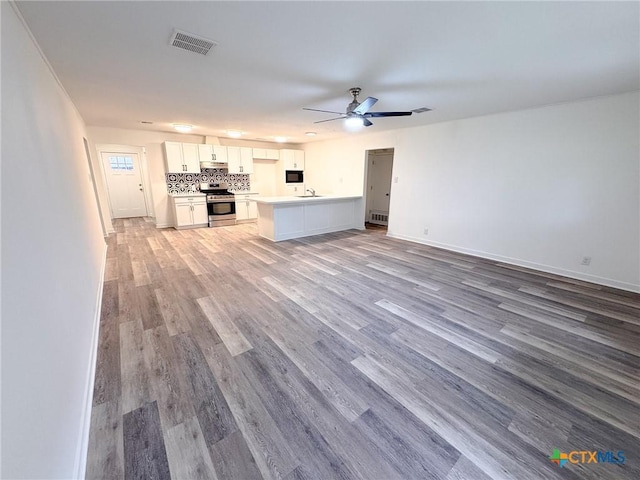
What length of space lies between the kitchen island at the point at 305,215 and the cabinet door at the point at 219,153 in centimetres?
214

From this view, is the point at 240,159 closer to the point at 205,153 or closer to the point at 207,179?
the point at 205,153

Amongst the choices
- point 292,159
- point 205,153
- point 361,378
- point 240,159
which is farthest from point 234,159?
point 361,378

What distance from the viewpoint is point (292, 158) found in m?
7.97

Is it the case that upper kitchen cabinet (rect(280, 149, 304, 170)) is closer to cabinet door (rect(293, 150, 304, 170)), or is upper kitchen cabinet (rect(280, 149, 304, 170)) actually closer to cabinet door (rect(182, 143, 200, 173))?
cabinet door (rect(293, 150, 304, 170))

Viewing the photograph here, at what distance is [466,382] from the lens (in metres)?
1.80

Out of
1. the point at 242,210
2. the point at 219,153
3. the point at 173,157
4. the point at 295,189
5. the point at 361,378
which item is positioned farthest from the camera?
the point at 295,189

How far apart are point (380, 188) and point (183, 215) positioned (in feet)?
18.8

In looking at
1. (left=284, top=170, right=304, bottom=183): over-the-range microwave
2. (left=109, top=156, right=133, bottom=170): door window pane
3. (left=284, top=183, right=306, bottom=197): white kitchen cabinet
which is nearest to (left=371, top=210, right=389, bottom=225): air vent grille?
(left=284, top=183, right=306, bottom=197): white kitchen cabinet

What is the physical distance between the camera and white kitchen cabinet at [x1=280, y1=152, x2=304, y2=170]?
784 cm

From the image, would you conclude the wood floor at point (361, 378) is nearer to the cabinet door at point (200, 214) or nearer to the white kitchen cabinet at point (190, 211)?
the white kitchen cabinet at point (190, 211)

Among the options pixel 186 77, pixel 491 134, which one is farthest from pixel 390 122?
pixel 186 77

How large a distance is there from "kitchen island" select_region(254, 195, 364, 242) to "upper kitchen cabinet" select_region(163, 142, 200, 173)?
230cm

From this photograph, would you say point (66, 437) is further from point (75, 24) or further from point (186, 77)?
point (186, 77)

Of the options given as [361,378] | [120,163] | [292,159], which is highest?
[292,159]
